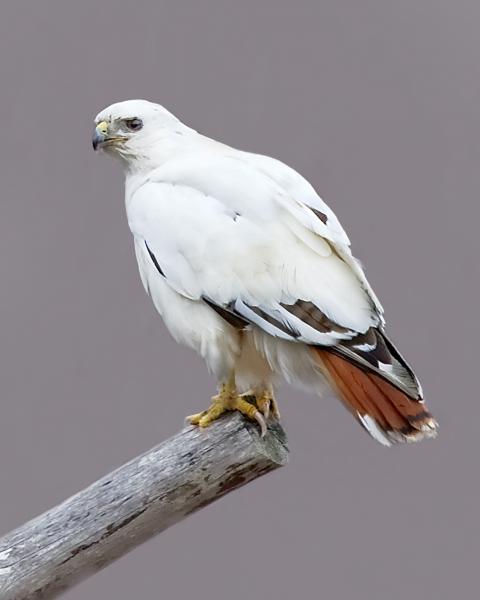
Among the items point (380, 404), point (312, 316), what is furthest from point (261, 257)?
point (380, 404)

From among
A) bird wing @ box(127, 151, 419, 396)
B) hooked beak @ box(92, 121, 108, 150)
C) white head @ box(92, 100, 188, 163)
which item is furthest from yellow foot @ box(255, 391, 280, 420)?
hooked beak @ box(92, 121, 108, 150)

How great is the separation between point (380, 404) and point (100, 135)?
1.26 meters

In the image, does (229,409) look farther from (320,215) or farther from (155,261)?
(320,215)

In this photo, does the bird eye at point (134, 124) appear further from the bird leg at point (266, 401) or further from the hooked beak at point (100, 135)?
the bird leg at point (266, 401)

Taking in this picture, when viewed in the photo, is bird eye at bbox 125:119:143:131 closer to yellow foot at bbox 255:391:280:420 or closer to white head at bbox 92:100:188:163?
white head at bbox 92:100:188:163

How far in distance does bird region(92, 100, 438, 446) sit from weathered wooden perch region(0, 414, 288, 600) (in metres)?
0.10

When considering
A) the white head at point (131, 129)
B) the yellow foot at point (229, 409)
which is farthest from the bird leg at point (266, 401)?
the white head at point (131, 129)

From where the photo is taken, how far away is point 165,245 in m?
4.39

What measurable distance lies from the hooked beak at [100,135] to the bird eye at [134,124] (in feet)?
0.23

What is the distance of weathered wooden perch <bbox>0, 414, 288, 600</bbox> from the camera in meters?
4.54

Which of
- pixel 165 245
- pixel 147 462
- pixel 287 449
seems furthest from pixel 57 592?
pixel 165 245

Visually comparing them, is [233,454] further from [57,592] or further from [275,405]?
[57,592]

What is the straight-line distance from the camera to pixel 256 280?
4.27 m

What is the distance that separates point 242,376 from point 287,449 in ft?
1.00
